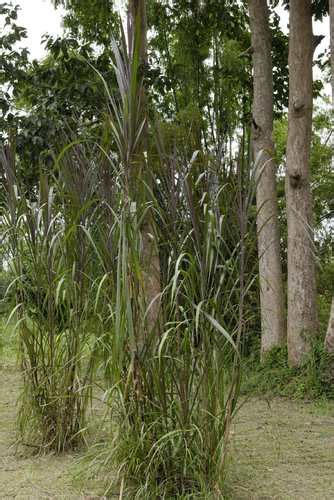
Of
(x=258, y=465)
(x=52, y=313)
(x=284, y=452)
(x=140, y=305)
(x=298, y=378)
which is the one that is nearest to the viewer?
(x=140, y=305)

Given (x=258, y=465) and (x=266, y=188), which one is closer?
(x=258, y=465)

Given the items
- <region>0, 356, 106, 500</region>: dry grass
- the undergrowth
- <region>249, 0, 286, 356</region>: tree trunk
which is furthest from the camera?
<region>249, 0, 286, 356</region>: tree trunk

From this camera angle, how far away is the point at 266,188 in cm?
646

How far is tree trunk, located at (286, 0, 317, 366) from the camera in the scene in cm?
602

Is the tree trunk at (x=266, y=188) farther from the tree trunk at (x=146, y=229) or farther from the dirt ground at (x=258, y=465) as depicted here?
the tree trunk at (x=146, y=229)

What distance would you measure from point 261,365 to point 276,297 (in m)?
0.64

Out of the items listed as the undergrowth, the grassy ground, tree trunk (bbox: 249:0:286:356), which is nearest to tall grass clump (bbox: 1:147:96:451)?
the grassy ground

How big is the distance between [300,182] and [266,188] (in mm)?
482

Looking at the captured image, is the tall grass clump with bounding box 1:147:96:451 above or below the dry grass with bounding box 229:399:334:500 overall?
above

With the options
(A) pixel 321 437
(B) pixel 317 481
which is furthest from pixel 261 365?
(B) pixel 317 481

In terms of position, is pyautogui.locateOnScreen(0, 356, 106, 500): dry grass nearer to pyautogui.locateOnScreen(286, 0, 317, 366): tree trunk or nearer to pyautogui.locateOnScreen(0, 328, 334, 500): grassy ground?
pyautogui.locateOnScreen(0, 328, 334, 500): grassy ground

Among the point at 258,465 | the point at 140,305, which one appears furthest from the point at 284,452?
the point at 140,305

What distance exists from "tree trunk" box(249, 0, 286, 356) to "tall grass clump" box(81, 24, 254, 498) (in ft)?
12.1

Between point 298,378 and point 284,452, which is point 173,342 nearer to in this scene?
point 284,452
